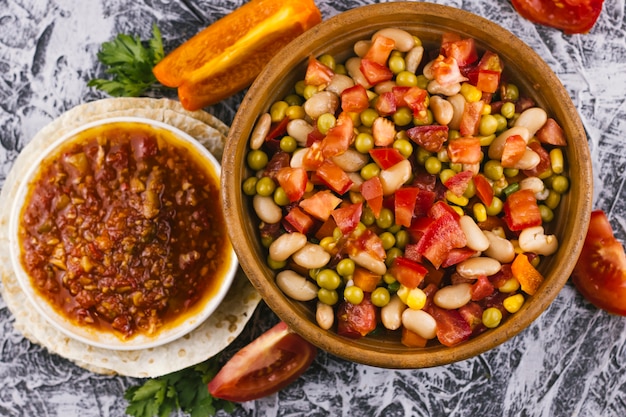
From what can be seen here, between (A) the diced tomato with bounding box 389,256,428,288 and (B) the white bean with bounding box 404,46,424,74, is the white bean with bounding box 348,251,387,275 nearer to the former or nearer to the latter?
(A) the diced tomato with bounding box 389,256,428,288

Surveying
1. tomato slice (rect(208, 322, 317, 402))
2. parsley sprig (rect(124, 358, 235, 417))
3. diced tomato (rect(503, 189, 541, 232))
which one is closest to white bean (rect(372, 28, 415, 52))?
diced tomato (rect(503, 189, 541, 232))

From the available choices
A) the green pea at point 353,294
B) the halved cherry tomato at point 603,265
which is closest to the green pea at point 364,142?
the green pea at point 353,294

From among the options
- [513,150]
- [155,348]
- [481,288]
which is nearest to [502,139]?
[513,150]

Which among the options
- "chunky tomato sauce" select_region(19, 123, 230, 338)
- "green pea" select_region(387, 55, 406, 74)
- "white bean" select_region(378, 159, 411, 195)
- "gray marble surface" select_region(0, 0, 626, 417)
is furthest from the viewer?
"gray marble surface" select_region(0, 0, 626, 417)

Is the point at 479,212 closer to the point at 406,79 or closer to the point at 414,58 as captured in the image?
the point at 406,79

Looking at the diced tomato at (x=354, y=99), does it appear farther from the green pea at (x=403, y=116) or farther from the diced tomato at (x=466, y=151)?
the diced tomato at (x=466, y=151)
